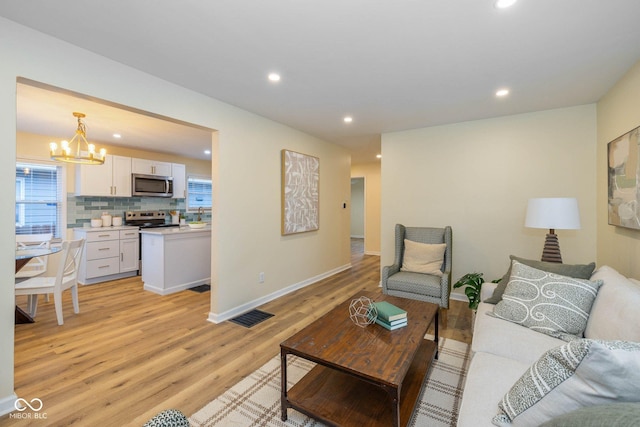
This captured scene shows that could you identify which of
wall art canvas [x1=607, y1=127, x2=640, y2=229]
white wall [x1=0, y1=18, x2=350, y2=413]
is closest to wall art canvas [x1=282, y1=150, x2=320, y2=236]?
white wall [x1=0, y1=18, x2=350, y2=413]

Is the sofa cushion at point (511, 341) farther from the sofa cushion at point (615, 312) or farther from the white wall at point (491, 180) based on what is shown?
the white wall at point (491, 180)

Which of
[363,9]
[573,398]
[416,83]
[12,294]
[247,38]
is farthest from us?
[416,83]

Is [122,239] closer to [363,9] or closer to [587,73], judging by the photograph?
[363,9]

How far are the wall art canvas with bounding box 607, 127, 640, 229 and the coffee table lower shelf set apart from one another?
2107 millimetres

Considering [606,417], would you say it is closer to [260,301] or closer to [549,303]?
[549,303]

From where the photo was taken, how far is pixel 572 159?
10.6 ft

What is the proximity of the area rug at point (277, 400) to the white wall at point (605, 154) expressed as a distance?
5.41 ft

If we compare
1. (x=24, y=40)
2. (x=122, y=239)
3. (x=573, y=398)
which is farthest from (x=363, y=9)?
(x=122, y=239)

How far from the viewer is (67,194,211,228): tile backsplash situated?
15.6 feet

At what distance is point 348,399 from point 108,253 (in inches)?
188

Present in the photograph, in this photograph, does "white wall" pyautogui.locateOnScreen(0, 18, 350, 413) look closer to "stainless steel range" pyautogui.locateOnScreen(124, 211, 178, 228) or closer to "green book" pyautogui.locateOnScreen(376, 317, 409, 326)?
"green book" pyautogui.locateOnScreen(376, 317, 409, 326)

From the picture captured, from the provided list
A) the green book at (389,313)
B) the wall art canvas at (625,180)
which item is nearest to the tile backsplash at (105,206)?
the green book at (389,313)

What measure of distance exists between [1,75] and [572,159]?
16.5 ft

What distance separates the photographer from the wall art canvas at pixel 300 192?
3996 millimetres
